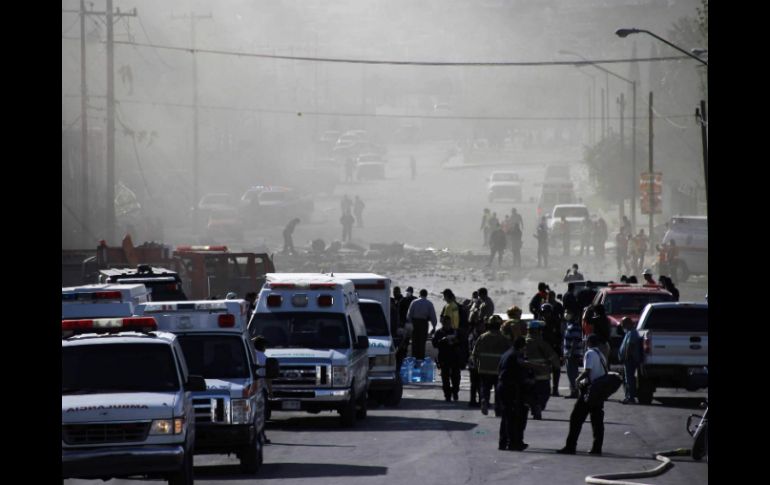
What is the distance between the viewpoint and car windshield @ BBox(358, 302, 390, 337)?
26188 mm

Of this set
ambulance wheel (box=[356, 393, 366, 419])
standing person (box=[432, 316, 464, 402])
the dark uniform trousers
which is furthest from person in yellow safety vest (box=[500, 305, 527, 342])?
the dark uniform trousers

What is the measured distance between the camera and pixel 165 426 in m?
14.6

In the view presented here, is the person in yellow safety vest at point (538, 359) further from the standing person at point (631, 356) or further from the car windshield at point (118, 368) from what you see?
the car windshield at point (118, 368)

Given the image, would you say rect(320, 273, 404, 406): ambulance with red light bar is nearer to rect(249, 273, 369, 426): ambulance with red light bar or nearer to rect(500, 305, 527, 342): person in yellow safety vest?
rect(249, 273, 369, 426): ambulance with red light bar

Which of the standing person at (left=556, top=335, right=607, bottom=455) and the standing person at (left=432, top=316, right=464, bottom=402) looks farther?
the standing person at (left=432, top=316, right=464, bottom=402)

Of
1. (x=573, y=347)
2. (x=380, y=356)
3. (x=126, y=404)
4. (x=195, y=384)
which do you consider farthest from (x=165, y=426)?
(x=573, y=347)

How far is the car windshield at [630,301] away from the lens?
30.4m

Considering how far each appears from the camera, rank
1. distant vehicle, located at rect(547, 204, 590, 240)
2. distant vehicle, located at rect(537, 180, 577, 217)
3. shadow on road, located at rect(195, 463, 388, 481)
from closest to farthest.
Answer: shadow on road, located at rect(195, 463, 388, 481)
distant vehicle, located at rect(547, 204, 590, 240)
distant vehicle, located at rect(537, 180, 577, 217)

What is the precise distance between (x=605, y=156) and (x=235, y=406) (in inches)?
3005

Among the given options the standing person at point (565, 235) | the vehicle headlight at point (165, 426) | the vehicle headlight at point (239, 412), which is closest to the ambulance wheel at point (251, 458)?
the vehicle headlight at point (239, 412)

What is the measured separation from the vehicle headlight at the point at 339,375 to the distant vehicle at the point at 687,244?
33.5 metres

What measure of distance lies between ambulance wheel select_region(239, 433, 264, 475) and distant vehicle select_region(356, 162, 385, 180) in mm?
93176

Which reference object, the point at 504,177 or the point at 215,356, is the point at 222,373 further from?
the point at 504,177
